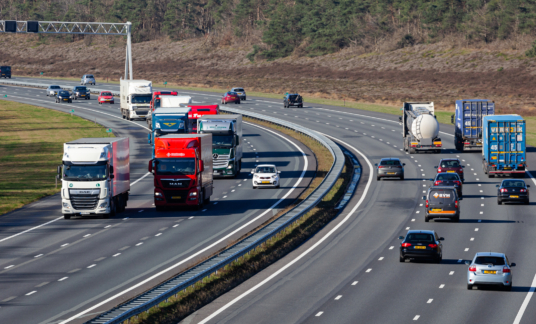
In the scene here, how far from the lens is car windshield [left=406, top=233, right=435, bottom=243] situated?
3105 cm

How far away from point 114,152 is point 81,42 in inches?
6334

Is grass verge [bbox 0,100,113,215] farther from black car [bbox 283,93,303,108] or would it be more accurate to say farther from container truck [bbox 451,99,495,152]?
container truck [bbox 451,99,495,152]

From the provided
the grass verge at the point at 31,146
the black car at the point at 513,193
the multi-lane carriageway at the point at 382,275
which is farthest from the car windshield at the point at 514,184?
the grass verge at the point at 31,146

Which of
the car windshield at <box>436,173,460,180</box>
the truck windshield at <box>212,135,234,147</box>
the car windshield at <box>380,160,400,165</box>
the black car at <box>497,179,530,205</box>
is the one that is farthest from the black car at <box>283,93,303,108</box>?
the black car at <box>497,179,530,205</box>

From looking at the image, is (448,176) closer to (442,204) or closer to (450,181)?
(450,181)

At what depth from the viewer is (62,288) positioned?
86.2 ft

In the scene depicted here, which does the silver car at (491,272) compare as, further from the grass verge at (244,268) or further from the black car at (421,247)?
the grass verge at (244,268)

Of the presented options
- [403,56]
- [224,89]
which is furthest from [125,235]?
[403,56]

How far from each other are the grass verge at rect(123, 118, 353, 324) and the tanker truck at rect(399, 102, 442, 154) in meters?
17.9

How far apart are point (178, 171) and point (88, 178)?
499 cm

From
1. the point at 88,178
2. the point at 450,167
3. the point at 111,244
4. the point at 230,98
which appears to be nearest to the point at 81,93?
the point at 230,98

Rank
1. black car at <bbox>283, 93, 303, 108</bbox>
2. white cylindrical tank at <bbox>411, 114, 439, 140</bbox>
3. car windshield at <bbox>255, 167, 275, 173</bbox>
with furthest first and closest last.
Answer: black car at <bbox>283, 93, 303, 108</bbox>
white cylindrical tank at <bbox>411, 114, 439, 140</bbox>
car windshield at <bbox>255, 167, 275, 173</bbox>

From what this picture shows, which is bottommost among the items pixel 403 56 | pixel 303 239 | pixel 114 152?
pixel 303 239

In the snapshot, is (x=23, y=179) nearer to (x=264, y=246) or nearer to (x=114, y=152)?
(x=114, y=152)
